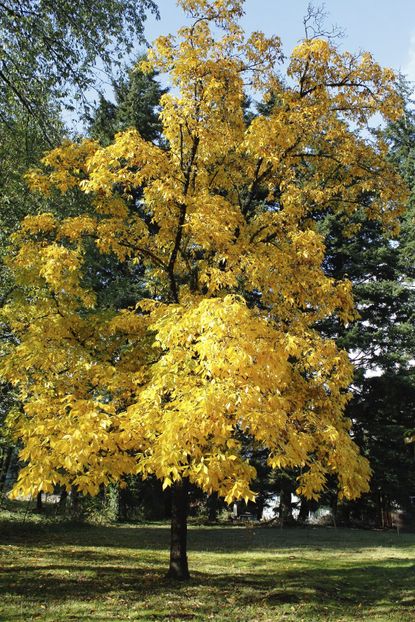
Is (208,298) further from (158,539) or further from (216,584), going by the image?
(158,539)

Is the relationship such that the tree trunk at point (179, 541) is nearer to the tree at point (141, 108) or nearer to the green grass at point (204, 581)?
the green grass at point (204, 581)

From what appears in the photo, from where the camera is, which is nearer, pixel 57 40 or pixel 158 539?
pixel 57 40

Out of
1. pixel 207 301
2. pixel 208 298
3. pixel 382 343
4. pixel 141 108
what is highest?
pixel 141 108

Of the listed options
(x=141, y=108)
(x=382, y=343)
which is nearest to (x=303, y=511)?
(x=382, y=343)

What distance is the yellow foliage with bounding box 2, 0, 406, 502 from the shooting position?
469 cm

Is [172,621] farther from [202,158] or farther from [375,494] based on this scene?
[375,494]

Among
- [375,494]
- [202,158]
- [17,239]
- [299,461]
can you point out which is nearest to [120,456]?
[299,461]

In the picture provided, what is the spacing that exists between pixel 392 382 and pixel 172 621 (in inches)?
Answer: 713

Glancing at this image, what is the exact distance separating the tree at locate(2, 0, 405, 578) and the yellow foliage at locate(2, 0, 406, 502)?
0.03 metres

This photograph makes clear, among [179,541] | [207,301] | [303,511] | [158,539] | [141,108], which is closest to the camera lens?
[207,301]

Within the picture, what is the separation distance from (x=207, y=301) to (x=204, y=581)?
5.19m

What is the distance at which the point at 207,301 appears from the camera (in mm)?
5027

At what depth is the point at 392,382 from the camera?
2178cm

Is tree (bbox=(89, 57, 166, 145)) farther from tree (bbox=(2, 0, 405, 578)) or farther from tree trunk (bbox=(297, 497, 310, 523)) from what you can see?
tree trunk (bbox=(297, 497, 310, 523))
